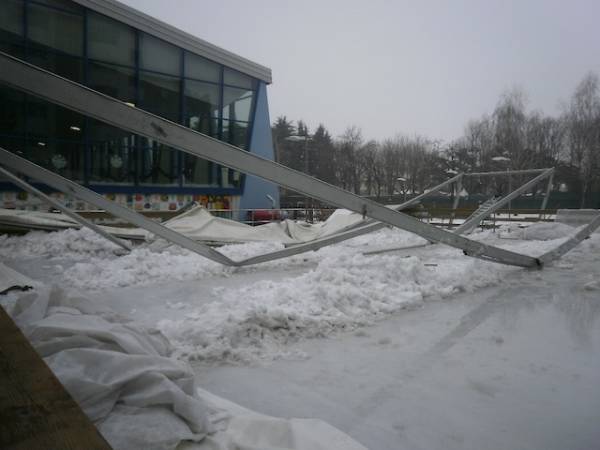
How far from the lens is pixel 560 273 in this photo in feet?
19.7

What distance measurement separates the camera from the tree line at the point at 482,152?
33.2 meters

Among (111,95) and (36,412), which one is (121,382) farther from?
(111,95)

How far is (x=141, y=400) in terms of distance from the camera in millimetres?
1410

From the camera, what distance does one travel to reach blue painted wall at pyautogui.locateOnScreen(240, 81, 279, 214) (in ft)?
54.4

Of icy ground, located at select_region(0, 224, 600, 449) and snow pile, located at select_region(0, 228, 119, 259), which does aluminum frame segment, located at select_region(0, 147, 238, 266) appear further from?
snow pile, located at select_region(0, 228, 119, 259)

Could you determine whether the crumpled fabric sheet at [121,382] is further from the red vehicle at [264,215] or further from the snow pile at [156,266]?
the red vehicle at [264,215]

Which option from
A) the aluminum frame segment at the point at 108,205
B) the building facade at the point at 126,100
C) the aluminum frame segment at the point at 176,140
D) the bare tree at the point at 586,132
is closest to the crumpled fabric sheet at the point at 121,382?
the aluminum frame segment at the point at 176,140

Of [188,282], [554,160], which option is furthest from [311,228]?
[554,160]

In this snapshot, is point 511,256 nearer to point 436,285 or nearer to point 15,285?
point 436,285

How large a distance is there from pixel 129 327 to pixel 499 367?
2312mm

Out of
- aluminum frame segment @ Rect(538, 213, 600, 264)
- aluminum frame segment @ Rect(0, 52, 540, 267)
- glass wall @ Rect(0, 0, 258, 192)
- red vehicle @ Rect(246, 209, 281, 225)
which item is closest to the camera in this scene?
aluminum frame segment @ Rect(0, 52, 540, 267)

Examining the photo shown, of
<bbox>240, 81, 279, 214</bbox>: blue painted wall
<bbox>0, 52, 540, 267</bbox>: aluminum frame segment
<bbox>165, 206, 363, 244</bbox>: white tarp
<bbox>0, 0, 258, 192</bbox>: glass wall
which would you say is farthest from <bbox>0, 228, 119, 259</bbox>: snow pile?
<bbox>240, 81, 279, 214</bbox>: blue painted wall

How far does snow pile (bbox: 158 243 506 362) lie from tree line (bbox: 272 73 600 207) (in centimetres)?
2102

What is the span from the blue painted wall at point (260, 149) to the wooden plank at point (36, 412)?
15.4m
